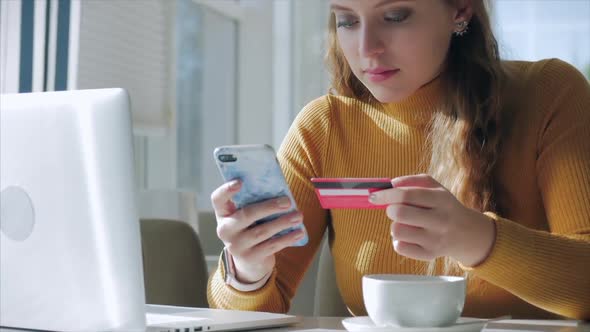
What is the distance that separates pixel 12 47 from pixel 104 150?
188cm

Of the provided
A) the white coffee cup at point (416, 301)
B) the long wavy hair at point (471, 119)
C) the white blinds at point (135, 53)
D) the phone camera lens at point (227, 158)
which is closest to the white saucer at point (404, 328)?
the white coffee cup at point (416, 301)

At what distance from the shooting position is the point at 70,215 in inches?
35.5

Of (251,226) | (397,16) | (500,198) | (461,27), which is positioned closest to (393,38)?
(397,16)

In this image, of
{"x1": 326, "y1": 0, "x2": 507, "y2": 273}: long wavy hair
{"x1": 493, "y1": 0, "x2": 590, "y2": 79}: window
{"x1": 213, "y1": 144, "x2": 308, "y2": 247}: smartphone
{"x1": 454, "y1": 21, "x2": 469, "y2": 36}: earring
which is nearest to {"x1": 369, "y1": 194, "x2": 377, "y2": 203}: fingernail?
{"x1": 213, "y1": 144, "x2": 308, "y2": 247}: smartphone

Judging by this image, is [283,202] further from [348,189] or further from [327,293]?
[327,293]

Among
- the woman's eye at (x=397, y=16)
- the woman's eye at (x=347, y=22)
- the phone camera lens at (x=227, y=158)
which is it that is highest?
the woman's eye at (x=397, y=16)

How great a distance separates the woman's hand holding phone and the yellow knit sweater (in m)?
0.17

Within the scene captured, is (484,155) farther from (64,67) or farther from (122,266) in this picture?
(64,67)

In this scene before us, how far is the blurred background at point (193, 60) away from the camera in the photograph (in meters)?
2.72

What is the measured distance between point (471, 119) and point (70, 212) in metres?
0.81

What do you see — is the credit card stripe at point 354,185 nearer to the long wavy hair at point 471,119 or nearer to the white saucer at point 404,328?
the white saucer at point 404,328

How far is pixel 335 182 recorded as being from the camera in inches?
37.7

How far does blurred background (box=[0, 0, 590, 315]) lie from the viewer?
272 centimetres

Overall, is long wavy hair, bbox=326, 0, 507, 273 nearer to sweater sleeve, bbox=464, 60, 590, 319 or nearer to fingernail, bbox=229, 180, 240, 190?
sweater sleeve, bbox=464, 60, 590, 319
